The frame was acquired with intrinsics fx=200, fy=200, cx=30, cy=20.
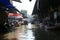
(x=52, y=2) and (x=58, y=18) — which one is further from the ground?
(x=52, y=2)

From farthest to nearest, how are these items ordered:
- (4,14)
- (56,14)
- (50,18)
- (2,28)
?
1. (50,18)
2. (56,14)
3. (4,14)
4. (2,28)

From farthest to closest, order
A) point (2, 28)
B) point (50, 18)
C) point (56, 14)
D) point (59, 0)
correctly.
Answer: point (50, 18), point (56, 14), point (59, 0), point (2, 28)

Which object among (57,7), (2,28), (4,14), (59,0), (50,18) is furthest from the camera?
(50,18)

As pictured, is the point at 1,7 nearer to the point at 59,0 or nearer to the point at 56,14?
the point at 59,0

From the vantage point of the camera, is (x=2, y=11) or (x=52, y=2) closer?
(x=2, y=11)

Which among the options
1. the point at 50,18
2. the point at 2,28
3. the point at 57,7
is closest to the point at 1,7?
the point at 2,28

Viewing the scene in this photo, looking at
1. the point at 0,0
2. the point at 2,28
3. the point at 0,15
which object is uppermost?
the point at 0,0

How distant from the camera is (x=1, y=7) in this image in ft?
65.6

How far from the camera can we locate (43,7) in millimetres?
32500

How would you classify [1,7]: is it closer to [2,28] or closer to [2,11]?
[2,11]

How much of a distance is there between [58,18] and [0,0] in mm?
11756

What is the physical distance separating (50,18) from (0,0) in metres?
15.4

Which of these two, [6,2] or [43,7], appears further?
[43,7]

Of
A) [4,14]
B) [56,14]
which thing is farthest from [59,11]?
[4,14]
